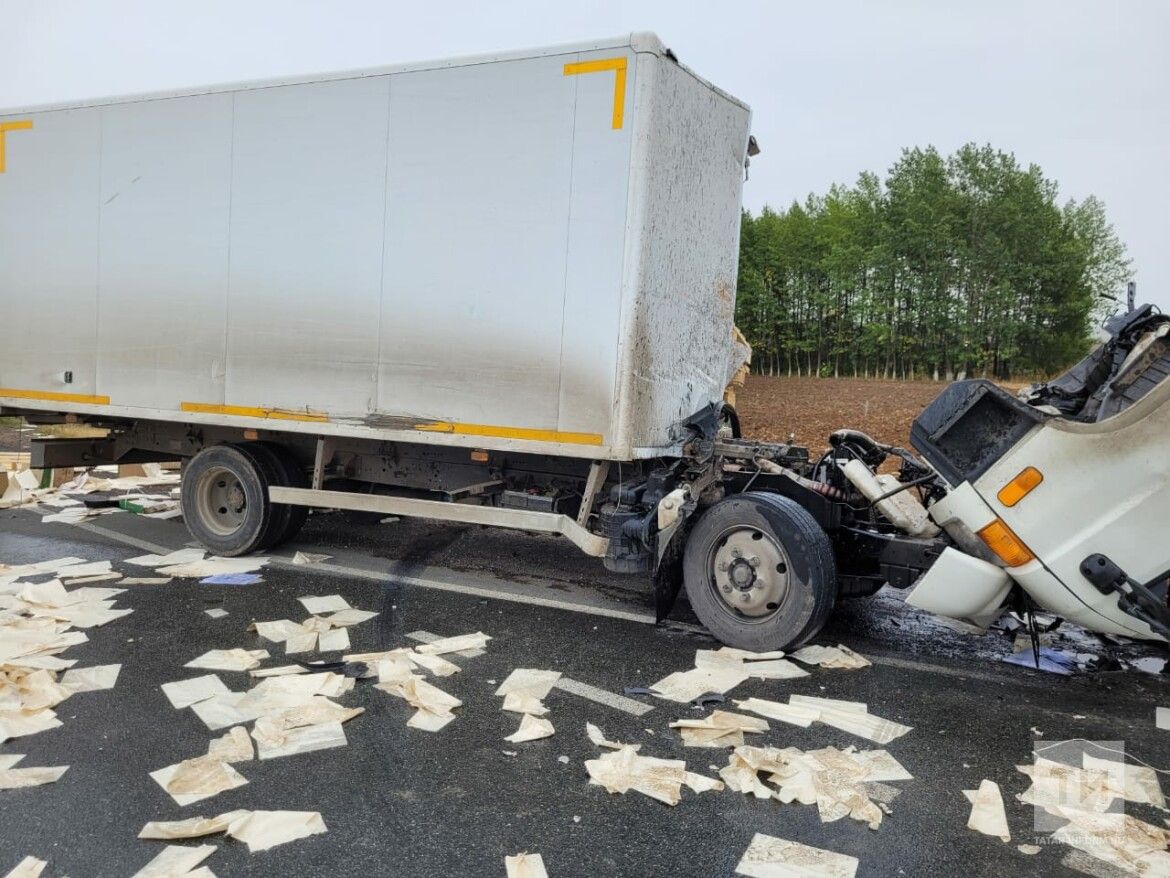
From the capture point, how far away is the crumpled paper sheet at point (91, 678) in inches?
172

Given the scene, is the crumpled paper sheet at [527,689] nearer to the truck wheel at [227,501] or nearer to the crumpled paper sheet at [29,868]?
the crumpled paper sheet at [29,868]

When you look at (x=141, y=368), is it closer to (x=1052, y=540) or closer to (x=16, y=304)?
(x=16, y=304)

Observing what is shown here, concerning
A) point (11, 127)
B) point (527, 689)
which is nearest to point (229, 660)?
point (527, 689)

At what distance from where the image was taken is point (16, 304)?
7.60 metres

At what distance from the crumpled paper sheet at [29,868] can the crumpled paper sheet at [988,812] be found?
10.8 feet

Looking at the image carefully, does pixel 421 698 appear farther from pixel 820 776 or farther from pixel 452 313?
pixel 452 313

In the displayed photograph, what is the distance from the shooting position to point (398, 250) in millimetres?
6012

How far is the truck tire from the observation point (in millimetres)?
7223

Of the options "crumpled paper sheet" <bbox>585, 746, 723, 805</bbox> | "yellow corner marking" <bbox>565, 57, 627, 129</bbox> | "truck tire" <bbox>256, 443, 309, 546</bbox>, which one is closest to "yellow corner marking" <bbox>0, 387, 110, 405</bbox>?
"truck tire" <bbox>256, 443, 309, 546</bbox>

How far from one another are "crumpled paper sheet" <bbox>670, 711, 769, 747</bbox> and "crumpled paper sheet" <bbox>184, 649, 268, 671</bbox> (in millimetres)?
2388

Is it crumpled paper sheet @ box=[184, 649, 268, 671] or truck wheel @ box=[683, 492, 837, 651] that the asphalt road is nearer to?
crumpled paper sheet @ box=[184, 649, 268, 671]

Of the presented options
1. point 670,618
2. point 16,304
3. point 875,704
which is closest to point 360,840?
point 875,704

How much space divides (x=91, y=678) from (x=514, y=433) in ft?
9.11

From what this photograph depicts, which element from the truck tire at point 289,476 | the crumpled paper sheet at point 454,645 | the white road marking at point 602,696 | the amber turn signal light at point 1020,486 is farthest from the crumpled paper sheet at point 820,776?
the truck tire at point 289,476
